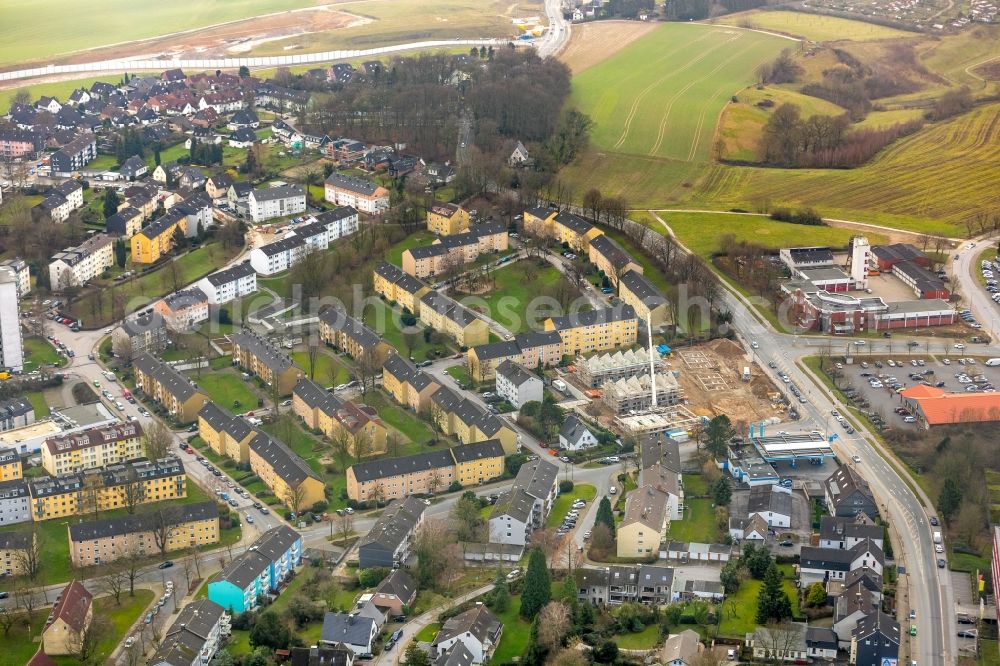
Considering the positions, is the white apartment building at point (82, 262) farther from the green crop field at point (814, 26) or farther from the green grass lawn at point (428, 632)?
the green crop field at point (814, 26)

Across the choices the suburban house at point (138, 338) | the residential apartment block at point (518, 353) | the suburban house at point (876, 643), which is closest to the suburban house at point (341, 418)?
the residential apartment block at point (518, 353)

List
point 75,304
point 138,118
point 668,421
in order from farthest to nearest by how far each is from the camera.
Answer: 1. point 138,118
2. point 75,304
3. point 668,421

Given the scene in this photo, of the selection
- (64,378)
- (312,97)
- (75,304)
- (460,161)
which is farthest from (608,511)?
(312,97)

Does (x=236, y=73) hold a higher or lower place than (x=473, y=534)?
higher

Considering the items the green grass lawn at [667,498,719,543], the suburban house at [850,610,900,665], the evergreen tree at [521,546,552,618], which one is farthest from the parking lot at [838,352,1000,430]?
the evergreen tree at [521,546,552,618]

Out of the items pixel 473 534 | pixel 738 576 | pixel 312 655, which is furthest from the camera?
pixel 473 534

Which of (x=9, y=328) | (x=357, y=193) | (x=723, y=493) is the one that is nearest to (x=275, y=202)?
(x=357, y=193)

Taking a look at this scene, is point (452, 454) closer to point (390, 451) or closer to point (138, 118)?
point (390, 451)
